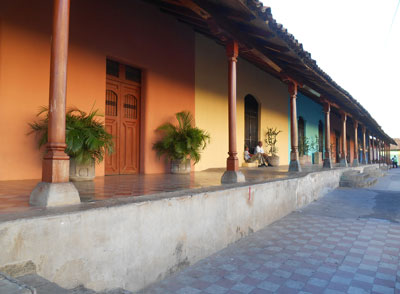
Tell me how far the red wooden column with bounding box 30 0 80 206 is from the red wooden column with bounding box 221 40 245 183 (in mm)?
2573

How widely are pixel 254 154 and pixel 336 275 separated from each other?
315 inches

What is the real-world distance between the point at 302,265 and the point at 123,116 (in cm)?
463

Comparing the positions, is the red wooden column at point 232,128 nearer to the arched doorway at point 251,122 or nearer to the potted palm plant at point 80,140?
the potted palm plant at point 80,140

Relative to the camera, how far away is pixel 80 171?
15.3 feet

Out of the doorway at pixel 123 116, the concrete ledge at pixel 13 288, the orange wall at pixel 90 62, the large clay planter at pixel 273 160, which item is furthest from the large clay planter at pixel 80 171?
the large clay planter at pixel 273 160

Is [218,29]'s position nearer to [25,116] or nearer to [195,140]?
[195,140]

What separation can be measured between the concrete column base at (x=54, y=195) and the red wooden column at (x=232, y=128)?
2582mm

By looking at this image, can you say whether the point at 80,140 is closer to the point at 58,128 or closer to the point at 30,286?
the point at 58,128

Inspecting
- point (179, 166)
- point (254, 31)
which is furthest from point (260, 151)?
point (254, 31)

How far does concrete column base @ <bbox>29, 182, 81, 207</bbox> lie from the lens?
231 centimetres

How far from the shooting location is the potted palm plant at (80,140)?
14.4 ft

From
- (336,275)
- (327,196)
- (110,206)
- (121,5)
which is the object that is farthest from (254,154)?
(110,206)

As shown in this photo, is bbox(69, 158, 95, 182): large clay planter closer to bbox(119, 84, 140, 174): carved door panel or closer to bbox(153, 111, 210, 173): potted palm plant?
bbox(119, 84, 140, 174): carved door panel

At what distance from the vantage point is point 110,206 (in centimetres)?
235
